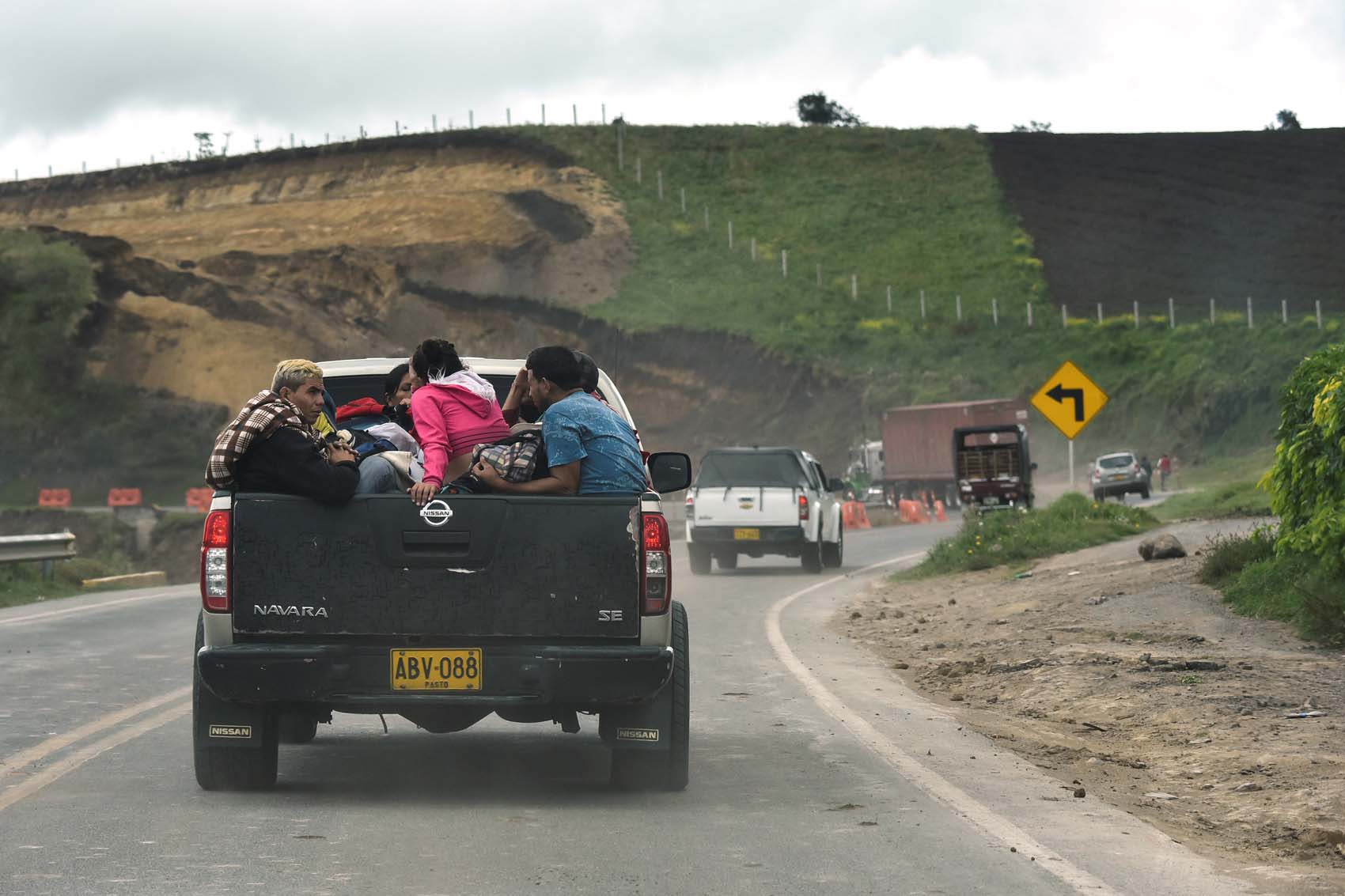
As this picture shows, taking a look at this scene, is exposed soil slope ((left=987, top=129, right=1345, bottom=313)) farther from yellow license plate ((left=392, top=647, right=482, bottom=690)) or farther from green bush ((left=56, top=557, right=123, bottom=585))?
yellow license plate ((left=392, top=647, right=482, bottom=690))

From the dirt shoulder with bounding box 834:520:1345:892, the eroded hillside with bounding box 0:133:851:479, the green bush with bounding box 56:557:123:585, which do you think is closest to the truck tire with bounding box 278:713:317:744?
the dirt shoulder with bounding box 834:520:1345:892

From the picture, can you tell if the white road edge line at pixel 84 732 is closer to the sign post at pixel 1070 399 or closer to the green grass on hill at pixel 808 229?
the sign post at pixel 1070 399

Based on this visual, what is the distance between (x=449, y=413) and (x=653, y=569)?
4.25ft

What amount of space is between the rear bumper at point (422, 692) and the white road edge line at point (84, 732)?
79.6 inches

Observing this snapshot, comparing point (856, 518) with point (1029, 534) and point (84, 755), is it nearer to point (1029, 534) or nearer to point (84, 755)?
point (1029, 534)

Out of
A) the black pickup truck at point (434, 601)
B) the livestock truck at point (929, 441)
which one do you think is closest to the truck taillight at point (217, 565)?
the black pickup truck at point (434, 601)

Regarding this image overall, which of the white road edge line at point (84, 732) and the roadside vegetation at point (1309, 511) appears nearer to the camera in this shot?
the white road edge line at point (84, 732)

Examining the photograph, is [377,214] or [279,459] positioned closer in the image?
[279,459]

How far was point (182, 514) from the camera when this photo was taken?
56562mm

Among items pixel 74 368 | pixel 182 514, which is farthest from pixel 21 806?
pixel 74 368

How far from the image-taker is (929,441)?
6100 centimetres

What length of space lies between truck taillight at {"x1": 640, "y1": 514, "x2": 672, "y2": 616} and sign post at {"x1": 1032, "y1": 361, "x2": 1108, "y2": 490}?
68.6 feet

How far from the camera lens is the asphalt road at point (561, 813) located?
6336 mm

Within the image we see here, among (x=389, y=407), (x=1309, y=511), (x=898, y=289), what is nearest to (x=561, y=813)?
(x=389, y=407)
